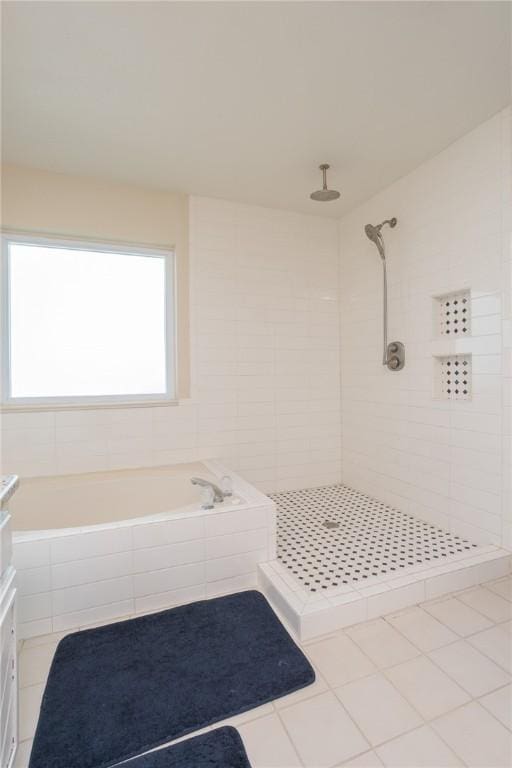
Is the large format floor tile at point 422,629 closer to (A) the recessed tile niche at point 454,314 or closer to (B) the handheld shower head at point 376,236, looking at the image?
(A) the recessed tile niche at point 454,314

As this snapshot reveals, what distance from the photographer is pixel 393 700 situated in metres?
1.21

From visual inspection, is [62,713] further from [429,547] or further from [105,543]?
[429,547]

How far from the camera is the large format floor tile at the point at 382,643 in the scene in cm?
139

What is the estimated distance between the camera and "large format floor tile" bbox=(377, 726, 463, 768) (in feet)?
3.32

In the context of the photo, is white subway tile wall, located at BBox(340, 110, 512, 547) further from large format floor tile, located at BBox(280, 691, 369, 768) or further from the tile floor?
large format floor tile, located at BBox(280, 691, 369, 768)

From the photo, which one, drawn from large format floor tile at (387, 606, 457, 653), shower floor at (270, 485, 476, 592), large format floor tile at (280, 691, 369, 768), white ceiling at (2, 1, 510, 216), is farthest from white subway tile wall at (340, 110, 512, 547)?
large format floor tile at (280, 691, 369, 768)

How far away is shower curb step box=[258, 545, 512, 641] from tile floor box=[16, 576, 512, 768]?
48 mm

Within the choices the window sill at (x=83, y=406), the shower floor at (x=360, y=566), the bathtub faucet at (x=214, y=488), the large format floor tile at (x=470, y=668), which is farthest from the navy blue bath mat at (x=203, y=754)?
the window sill at (x=83, y=406)

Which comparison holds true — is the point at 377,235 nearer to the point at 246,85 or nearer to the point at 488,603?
the point at 246,85

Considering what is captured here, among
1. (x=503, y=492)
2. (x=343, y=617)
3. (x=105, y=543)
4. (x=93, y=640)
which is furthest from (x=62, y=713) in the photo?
(x=503, y=492)

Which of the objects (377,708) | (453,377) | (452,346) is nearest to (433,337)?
(452,346)

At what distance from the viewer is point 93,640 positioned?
1.51m

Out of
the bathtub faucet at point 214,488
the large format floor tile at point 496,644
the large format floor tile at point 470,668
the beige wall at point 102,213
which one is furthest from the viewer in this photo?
the beige wall at point 102,213

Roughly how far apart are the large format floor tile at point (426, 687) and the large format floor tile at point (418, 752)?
2.9 inches
